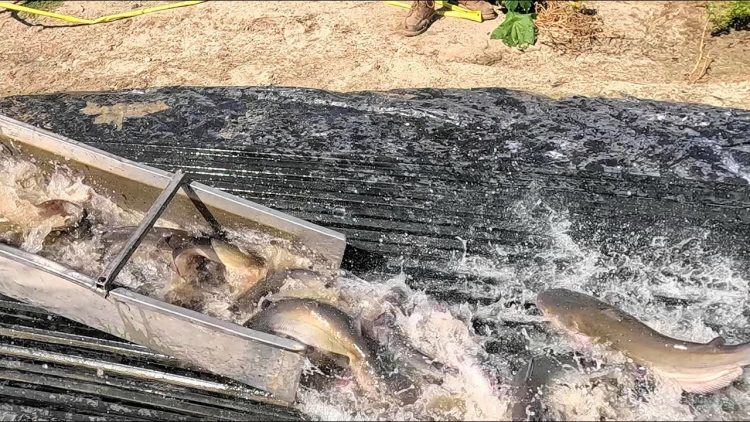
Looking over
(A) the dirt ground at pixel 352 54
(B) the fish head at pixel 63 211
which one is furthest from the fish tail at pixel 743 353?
(B) the fish head at pixel 63 211

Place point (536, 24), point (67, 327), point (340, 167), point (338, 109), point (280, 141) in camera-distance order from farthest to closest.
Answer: point (536, 24) → point (338, 109) → point (280, 141) → point (340, 167) → point (67, 327)

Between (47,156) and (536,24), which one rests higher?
(47,156)

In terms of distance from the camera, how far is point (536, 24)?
7699 millimetres

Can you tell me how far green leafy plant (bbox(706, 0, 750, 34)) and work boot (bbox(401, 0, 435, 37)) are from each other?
10.8ft

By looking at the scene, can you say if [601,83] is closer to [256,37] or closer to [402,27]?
[402,27]

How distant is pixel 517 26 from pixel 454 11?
919mm

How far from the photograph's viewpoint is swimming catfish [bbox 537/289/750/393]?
359 cm

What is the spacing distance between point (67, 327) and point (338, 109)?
305 cm

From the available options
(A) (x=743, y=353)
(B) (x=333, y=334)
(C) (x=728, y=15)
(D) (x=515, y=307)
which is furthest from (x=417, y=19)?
(A) (x=743, y=353)

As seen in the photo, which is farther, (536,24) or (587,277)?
(536,24)

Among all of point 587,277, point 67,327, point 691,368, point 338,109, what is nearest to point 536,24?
point 338,109

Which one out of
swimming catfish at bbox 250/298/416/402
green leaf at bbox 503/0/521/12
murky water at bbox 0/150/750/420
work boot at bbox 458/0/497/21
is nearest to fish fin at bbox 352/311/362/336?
swimming catfish at bbox 250/298/416/402

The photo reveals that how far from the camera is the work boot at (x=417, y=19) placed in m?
7.68

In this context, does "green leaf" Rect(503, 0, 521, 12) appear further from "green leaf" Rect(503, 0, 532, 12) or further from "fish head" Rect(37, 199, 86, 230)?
"fish head" Rect(37, 199, 86, 230)
